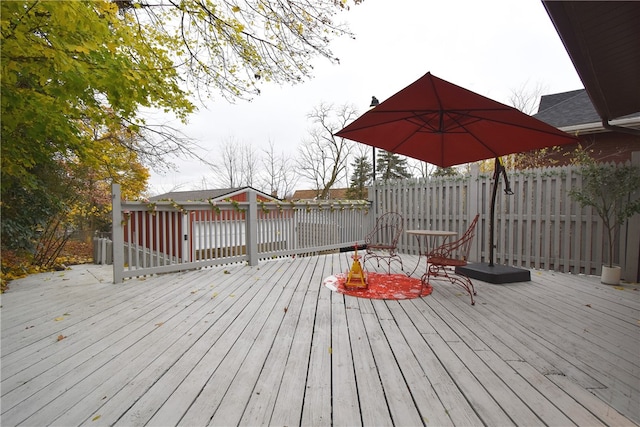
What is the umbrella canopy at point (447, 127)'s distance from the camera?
2.75 m

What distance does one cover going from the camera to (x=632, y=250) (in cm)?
395

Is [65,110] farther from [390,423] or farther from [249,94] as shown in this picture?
[390,423]

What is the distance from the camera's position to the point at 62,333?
2.32 meters

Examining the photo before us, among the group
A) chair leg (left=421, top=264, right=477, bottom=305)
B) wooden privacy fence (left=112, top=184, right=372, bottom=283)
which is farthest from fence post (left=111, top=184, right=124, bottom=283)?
chair leg (left=421, top=264, right=477, bottom=305)

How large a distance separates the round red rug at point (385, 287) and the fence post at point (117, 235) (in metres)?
2.82

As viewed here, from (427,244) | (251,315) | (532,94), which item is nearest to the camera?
(251,315)

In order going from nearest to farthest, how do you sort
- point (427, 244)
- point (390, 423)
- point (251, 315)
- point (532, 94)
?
point (390, 423) < point (251, 315) < point (427, 244) < point (532, 94)

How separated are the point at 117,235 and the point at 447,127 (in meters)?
4.68

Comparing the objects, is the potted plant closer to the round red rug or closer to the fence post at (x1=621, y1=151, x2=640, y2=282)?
the fence post at (x1=621, y1=151, x2=640, y2=282)

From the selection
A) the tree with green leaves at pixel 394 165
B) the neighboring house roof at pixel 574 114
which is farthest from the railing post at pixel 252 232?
the tree with green leaves at pixel 394 165

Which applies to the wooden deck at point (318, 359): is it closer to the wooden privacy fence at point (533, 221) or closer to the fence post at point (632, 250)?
the fence post at point (632, 250)

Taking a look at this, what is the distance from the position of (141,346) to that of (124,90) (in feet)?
8.38

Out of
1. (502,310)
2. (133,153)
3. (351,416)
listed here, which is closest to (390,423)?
(351,416)

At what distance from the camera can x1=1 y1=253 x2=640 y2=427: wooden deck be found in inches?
55.0
